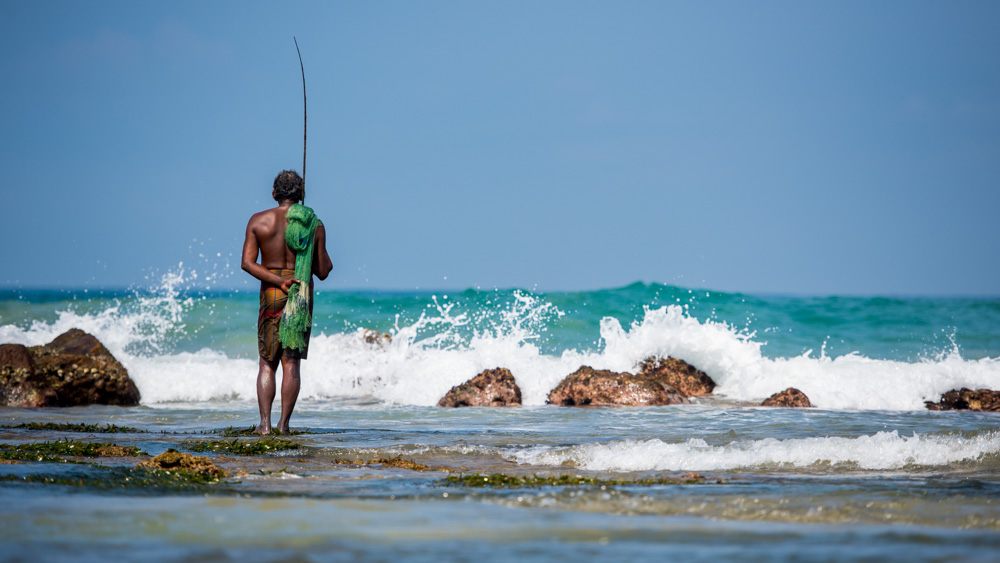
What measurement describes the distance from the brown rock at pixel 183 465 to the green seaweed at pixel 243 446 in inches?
38.4

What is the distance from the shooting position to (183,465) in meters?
4.78

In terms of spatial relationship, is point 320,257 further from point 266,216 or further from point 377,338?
point 377,338

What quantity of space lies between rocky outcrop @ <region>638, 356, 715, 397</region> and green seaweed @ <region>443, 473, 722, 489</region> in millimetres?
7373

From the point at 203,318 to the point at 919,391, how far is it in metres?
16.8

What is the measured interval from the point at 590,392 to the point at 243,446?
578 cm

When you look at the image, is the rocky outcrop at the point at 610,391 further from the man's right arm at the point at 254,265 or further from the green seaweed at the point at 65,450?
the green seaweed at the point at 65,450

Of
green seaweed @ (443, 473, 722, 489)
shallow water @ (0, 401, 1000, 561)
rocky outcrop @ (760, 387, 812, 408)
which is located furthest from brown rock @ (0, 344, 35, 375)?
rocky outcrop @ (760, 387, 812, 408)

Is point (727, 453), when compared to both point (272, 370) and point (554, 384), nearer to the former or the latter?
point (272, 370)

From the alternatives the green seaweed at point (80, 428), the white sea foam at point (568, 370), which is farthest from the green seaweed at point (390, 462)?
the white sea foam at point (568, 370)

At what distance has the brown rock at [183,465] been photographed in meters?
4.67

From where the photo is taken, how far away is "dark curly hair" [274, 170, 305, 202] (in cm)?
684

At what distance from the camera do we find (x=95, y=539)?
2.84 meters

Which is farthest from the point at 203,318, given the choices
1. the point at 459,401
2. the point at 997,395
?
the point at 997,395

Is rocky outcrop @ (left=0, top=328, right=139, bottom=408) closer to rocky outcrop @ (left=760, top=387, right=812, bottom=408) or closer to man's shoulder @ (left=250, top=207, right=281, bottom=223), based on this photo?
man's shoulder @ (left=250, top=207, right=281, bottom=223)
